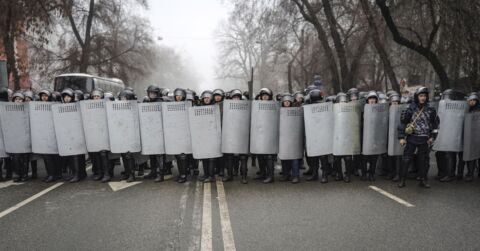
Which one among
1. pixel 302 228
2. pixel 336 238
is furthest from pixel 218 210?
pixel 336 238

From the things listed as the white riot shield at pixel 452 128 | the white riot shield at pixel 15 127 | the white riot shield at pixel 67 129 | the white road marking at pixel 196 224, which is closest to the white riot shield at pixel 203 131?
the white road marking at pixel 196 224

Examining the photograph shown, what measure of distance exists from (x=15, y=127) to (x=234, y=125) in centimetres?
457

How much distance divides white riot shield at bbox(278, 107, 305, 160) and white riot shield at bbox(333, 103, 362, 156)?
752 mm

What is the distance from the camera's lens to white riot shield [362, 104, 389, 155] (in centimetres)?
741

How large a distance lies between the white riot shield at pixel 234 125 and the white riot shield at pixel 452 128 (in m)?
3.92

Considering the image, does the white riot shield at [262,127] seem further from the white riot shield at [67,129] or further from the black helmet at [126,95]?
the white riot shield at [67,129]

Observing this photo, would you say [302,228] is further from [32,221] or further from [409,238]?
[32,221]

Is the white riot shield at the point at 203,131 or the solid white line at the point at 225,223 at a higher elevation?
the white riot shield at the point at 203,131

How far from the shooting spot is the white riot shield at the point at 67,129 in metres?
7.54

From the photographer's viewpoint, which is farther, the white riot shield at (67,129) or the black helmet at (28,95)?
the black helmet at (28,95)

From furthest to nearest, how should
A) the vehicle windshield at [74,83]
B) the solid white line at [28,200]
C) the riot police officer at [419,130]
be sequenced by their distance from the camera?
1. the vehicle windshield at [74,83]
2. the riot police officer at [419,130]
3. the solid white line at [28,200]

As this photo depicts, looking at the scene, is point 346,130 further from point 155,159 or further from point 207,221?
point 155,159

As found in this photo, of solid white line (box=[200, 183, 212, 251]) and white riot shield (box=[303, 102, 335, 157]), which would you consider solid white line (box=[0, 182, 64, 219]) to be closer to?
solid white line (box=[200, 183, 212, 251])

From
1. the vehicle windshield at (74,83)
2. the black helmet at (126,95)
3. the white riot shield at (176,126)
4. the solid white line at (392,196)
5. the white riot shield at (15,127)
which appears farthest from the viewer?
the vehicle windshield at (74,83)
